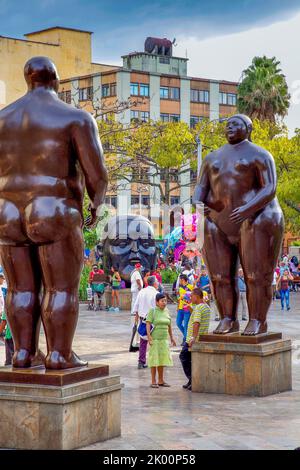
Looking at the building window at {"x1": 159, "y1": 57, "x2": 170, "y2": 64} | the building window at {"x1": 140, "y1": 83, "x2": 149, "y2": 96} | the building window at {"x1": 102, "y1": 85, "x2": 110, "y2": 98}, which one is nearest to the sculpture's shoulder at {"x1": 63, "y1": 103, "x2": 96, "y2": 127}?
the building window at {"x1": 102, "y1": 85, "x2": 110, "y2": 98}

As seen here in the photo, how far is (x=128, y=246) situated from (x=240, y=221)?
18.8 meters

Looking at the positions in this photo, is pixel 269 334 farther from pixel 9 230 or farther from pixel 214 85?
pixel 214 85

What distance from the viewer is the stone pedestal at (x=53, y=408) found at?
6.82 metres

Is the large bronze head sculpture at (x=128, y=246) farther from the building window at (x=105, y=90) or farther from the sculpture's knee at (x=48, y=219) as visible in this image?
the building window at (x=105, y=90)

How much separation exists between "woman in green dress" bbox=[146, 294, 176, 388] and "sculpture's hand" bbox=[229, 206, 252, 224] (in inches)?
84.0

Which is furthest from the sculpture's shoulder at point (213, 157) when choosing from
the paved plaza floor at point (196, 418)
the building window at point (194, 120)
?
the building window at point (194, 120)

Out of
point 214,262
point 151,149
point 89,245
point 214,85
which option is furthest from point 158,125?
point 214,262

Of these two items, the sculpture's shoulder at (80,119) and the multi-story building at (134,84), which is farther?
the multi-story building at (134,84)

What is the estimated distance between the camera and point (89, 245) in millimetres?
33156

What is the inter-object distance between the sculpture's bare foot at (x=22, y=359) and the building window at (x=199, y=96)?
64.3 meters

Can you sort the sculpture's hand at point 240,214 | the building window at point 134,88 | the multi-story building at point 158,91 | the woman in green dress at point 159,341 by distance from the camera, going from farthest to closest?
the building window at point 134,88, the multi-story building at point 158,91, the woman in green dress at point 159,341, the sculpture's hand at point 240,214
